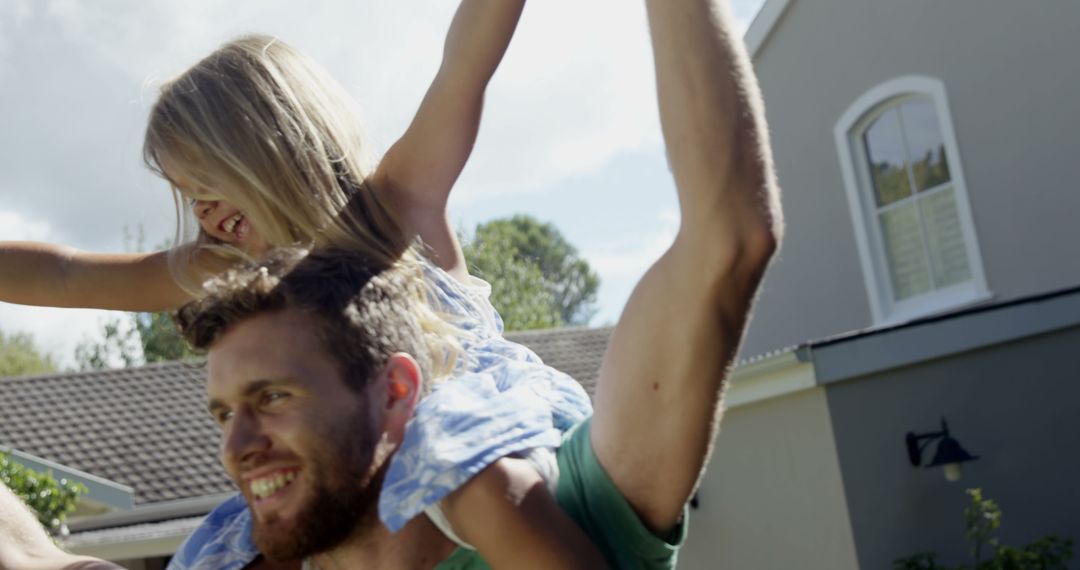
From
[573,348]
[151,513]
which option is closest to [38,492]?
[151,513]

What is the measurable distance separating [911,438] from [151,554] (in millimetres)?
8988

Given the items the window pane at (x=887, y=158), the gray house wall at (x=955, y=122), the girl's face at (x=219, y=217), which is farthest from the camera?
the window pane at (x=887, y=158)

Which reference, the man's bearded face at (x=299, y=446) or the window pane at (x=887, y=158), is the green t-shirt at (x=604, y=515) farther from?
the window pane at (x=887, y=158)

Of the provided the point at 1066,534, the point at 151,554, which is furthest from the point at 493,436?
the point at 151,554

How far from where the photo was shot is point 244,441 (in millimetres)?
1571

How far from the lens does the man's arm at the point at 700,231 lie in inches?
51.2

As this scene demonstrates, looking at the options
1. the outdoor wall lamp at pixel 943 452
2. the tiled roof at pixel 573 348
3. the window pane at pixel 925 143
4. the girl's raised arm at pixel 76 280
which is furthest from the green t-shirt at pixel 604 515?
the tiled roof at pixel 573 348

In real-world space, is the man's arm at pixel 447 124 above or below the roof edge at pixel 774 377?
above

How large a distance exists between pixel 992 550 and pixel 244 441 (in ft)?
30.1

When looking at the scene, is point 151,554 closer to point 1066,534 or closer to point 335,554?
point 1066,534

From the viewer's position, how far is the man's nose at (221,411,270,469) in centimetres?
157

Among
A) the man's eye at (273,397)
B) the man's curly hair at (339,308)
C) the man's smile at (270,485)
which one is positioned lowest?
the man's smile at (270,485)

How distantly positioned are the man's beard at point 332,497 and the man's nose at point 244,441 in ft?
0.20

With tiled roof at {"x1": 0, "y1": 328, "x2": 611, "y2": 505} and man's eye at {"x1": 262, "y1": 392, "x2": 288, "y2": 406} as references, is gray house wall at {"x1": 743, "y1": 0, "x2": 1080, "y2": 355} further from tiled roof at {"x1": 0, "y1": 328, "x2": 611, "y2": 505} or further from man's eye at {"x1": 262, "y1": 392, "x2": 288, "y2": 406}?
man's eye at {"x1": 262, "y1": 392, "x2": 288, "y2": 406}
